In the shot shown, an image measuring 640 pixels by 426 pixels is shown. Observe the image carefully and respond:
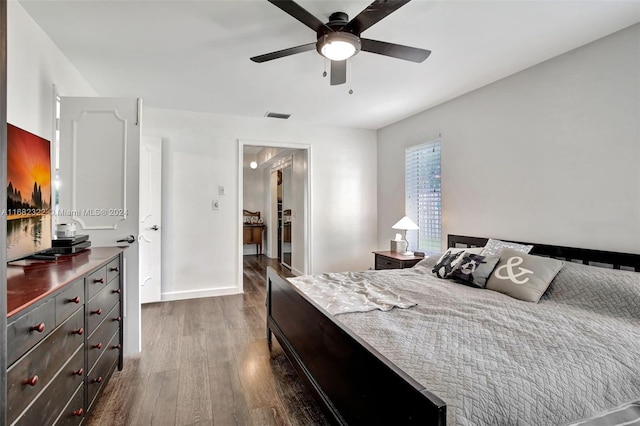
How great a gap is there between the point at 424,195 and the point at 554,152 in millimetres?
1674

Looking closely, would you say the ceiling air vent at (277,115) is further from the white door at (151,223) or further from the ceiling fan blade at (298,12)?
the ceiling fan blade at (298,12)

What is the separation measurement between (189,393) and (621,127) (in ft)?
11.6

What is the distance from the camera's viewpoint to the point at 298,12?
5.71ft

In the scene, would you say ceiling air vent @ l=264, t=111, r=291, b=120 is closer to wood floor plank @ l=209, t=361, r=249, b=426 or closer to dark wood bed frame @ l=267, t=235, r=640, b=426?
dark wood bed frame @ l=267, t=235, r=640, b=426

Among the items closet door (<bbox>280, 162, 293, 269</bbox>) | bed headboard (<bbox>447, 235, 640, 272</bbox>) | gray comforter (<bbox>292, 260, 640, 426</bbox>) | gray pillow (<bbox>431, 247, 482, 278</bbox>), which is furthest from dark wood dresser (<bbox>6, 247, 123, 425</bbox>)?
closet door (<bbox>280, 162, 293, 269</bbox>)

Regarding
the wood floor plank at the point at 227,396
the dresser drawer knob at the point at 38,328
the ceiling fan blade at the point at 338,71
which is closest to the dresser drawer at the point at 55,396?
the dresser drawer knob at the point at 38,328

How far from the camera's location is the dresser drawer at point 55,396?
1112 millimetres

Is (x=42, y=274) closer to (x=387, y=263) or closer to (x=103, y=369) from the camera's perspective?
(x=103, y=369)

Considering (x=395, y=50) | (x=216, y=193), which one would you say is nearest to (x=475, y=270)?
(x=395, y=50)

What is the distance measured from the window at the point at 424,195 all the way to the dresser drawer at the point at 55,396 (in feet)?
11.9

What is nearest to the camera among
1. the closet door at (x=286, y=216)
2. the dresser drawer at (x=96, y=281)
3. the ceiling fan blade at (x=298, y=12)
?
the ceiling fan blade at (x=298, y=12)

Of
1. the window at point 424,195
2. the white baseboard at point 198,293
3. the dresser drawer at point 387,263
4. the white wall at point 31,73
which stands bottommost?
the white baseboard at point 198,293

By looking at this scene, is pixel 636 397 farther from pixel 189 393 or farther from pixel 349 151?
pixel 349 151

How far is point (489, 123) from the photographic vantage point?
128 inches
